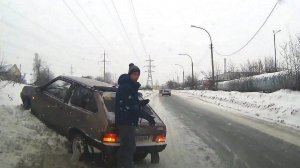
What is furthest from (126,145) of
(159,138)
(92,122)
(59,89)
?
(59,89)

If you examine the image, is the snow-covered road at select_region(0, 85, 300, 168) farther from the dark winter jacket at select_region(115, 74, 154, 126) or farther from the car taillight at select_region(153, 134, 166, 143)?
the dark winter jacket at select_region(115, 74, 154, 126)

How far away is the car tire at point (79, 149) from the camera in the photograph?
7230mm

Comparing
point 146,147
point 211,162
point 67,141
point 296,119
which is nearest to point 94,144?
point 146,147

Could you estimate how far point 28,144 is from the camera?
24.9ft

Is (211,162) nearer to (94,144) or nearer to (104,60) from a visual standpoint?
(94,144)

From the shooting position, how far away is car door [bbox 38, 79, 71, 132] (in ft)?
27.0

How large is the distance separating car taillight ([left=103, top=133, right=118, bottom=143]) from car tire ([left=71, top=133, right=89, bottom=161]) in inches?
25.9

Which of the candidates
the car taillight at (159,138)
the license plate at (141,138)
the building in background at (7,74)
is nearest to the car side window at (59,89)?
the license plate at (141,138)

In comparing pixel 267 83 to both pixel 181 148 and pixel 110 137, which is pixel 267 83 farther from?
pixel 110 137

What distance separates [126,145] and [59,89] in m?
3.06

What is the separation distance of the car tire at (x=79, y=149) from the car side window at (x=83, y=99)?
0.55m

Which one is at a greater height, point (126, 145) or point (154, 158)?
point (126, 145)

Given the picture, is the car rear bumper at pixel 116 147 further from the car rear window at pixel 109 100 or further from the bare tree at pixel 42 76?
the bare tree at pixel 42 76

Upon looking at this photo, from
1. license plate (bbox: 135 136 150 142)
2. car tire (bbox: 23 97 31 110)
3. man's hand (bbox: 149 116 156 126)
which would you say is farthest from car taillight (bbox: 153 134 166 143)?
car tire (bbox: 23 97 31 110)
